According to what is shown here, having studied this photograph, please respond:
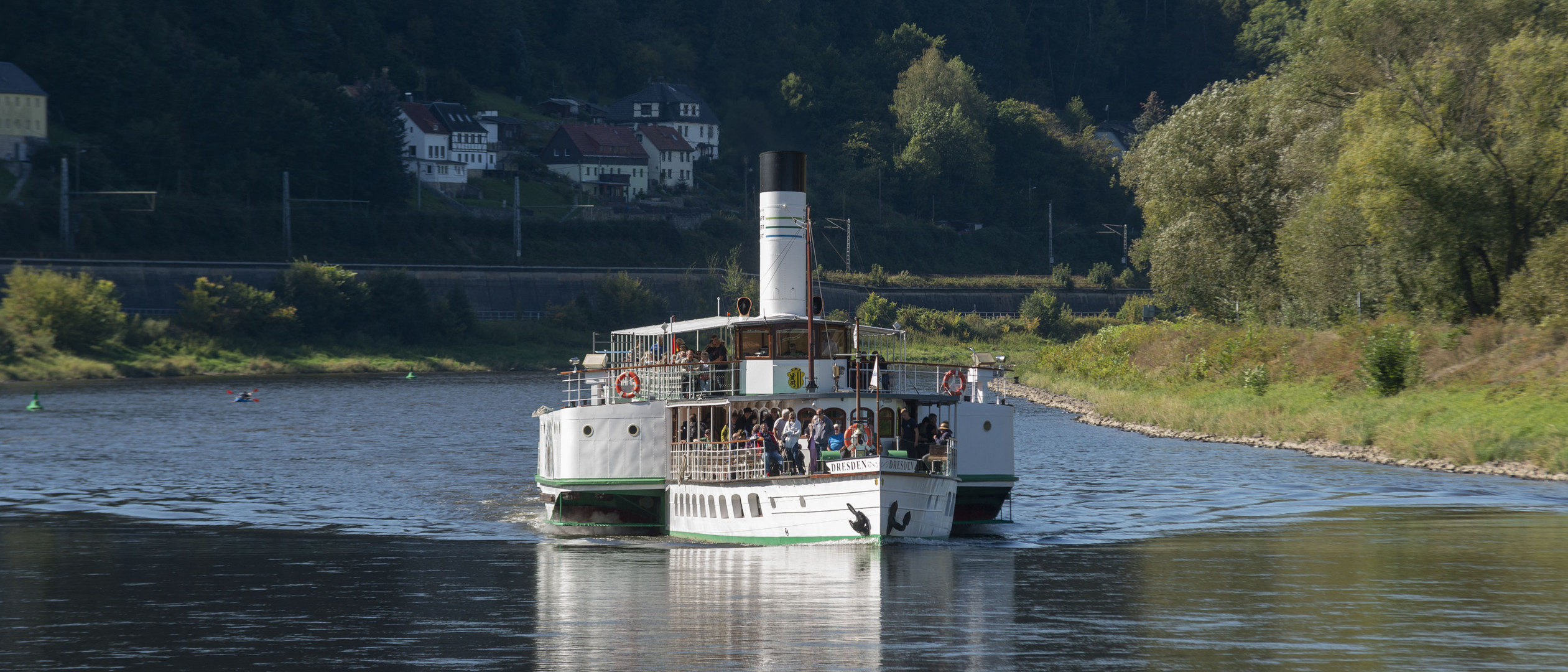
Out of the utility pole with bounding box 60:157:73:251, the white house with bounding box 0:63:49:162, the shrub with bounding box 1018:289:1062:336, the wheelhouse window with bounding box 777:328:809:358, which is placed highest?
the white house with bounding box 0:63:49:162

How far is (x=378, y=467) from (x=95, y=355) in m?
63.8

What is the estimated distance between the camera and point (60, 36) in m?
163

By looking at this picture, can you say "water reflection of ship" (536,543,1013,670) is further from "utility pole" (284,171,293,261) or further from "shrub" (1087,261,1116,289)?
"shrub" (1087,261,1116,289)

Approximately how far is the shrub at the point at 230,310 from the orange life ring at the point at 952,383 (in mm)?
96475

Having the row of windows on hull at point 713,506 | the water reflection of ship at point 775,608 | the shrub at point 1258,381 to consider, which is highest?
the shrub at point 1258,381

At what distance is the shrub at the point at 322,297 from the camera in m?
125

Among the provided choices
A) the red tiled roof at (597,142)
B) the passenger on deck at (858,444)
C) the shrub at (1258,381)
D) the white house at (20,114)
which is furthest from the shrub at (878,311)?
the passenger on deck at (858,444)

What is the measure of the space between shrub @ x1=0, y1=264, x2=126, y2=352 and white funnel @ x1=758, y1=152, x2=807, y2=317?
87.8 meters

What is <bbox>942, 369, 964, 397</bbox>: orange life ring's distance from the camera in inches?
1389

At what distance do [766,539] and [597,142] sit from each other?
169 metres

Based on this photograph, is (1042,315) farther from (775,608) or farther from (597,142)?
(775,608)

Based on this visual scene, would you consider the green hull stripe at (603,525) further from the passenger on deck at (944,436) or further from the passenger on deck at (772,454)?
the passenger on deck at (944,436)

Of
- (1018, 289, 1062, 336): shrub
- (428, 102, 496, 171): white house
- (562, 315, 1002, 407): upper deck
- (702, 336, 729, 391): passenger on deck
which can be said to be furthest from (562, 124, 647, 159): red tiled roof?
(702, 336, 729, 391): passenger on deck

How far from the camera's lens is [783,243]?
119ft
